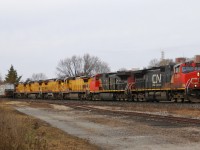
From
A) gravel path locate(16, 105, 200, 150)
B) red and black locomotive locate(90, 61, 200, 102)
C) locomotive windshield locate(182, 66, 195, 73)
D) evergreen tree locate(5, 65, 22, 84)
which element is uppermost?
evergreen tree locate(5, 65, 22, 84)

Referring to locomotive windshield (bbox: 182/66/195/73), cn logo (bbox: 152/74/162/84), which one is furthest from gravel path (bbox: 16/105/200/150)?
cn logo (bbox: 152/74/162/84)

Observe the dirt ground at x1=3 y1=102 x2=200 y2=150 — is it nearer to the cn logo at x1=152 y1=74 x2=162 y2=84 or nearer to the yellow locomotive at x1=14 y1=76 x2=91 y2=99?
the cn logo at x1=152 y1=74 x2=162 y2=84

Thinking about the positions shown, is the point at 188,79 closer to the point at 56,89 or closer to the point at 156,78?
the point at 156,78

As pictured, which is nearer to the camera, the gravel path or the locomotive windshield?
the gravel path

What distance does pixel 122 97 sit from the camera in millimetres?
37844

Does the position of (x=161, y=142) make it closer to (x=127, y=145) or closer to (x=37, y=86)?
(x=127, y=145)

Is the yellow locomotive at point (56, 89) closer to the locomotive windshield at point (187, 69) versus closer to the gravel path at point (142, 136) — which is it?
the locomotive windshield at point (187, 69)

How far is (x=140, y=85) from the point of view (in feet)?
113

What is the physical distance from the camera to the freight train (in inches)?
1048

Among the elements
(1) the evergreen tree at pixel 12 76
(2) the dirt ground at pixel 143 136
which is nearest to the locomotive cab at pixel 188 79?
(2) the dirt ground at pixel 143 136

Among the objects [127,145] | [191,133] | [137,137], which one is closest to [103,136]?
[137,137]

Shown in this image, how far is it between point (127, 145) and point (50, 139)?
2731 millimetres

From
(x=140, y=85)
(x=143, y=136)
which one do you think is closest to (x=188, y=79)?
(x=140, y=85)

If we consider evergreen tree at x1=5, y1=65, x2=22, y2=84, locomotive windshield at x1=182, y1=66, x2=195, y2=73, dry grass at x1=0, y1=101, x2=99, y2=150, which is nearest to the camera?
dry grass at x1=0, y1=101, x2=99, y2=150
